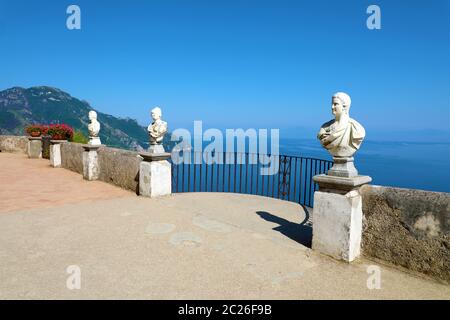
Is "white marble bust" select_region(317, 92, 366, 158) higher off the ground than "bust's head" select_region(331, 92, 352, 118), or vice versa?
"bust's head" select_region(331, 92, 352, 118)

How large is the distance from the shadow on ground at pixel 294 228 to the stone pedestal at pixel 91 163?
5420 millimetres

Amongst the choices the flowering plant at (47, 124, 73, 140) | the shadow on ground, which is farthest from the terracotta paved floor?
the shadow on ground

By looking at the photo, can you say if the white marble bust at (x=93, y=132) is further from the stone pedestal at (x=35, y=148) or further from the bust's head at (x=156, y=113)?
the stone pedestal at (x=35, y=148)

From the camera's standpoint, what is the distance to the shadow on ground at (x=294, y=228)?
Answer: 459cm

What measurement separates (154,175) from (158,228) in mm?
2244

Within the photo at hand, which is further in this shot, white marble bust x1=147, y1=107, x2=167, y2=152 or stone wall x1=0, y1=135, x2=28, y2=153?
stone wall x1=0, y1=135, x2=28, y2=153

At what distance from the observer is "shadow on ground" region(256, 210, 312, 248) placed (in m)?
4.59

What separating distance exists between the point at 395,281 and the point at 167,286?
7.92 ft

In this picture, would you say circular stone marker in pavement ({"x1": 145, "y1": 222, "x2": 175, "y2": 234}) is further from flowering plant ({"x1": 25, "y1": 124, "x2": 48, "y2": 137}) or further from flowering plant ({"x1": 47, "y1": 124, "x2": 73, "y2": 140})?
flowering plant ({"x1": 25, "y1": 124, "x2": 48, "y2": 137})

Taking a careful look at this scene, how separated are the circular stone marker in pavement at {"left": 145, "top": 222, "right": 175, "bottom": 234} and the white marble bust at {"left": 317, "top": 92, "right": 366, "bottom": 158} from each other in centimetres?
270

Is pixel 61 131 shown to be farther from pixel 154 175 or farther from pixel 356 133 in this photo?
pixel 356 133

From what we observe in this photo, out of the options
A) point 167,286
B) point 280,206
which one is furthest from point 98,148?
point 167,286

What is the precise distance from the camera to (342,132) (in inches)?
146

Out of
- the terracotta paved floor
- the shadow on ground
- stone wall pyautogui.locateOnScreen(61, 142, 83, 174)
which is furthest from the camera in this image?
stone wall pyautogui.locateOnScreen(61, 142, 83, 174)
